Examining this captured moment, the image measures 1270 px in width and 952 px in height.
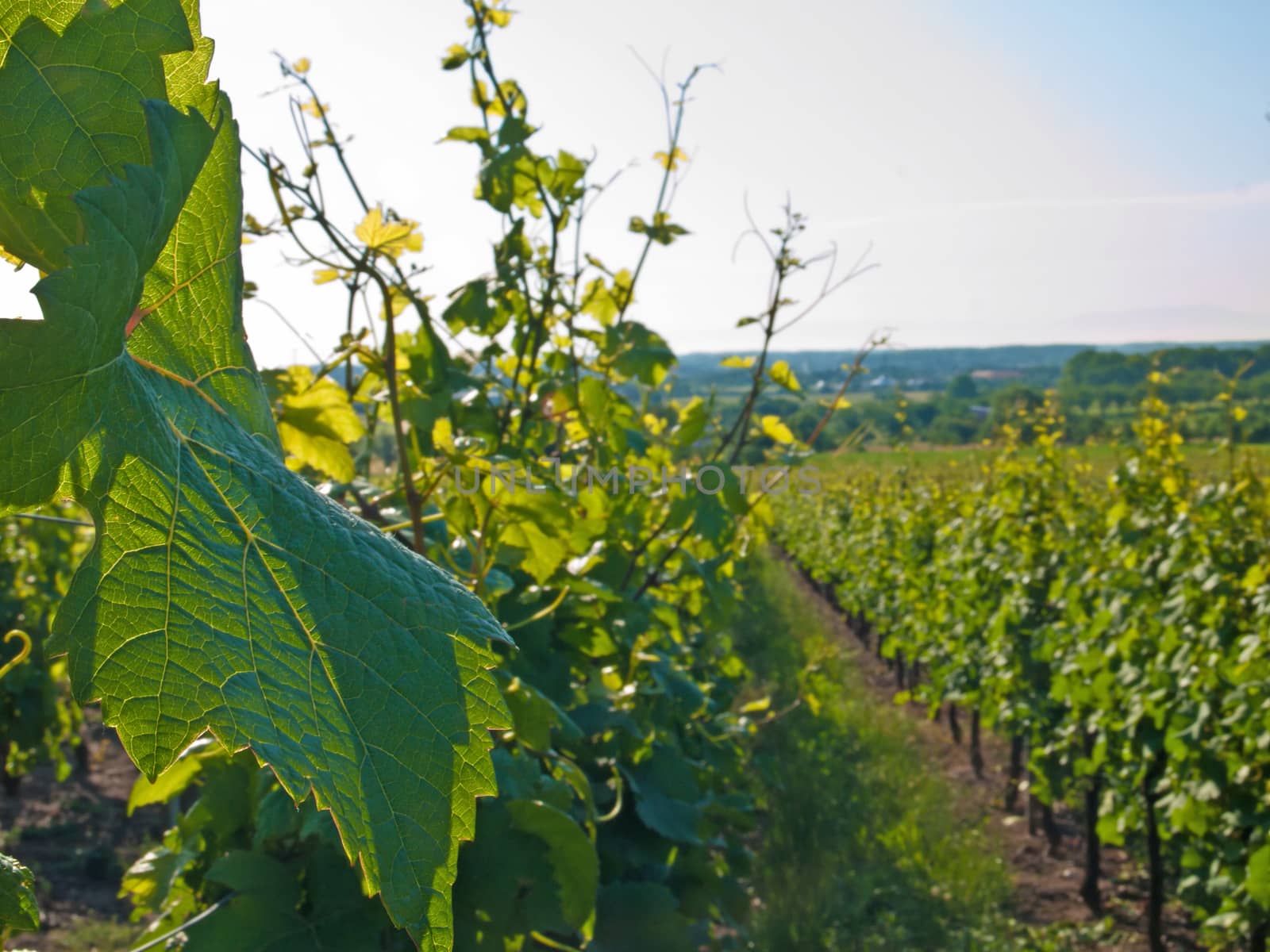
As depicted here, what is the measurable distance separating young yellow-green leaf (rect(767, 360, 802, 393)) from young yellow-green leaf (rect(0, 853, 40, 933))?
2682mm

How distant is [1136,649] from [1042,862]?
2279mm

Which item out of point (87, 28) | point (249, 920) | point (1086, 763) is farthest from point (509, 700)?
point (1086, 763)

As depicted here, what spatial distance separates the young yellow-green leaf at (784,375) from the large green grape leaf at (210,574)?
255cm

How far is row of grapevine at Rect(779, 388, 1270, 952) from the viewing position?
15.2 feet

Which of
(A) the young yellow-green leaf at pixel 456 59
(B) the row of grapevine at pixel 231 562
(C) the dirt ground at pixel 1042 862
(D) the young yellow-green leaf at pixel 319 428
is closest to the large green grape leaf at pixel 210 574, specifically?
(B) the row of grapevine at pixel 231 562

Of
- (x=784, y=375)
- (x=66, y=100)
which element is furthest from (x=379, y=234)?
(x=784, y=375)

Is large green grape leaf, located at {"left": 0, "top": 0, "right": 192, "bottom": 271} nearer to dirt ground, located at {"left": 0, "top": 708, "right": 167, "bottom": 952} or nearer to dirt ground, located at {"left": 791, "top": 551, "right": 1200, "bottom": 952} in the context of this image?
dirt ground, located at {"left": 0, "top": 708, "right": 167, "bottom": 952}

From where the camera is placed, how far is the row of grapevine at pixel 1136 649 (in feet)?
15.2

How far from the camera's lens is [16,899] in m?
0.56

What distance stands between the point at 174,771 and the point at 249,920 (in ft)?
1.07

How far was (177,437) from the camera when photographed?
1.76 ft

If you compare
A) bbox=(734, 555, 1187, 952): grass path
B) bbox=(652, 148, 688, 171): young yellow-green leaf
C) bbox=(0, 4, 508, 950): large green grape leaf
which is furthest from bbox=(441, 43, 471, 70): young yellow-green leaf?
bbox=(734, 555, 1187, 952): grass path

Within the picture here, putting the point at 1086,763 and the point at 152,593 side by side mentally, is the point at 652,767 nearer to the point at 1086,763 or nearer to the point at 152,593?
the point at 152,593

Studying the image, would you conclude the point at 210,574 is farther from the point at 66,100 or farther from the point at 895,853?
the point at 895,853
